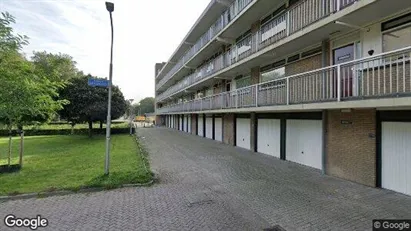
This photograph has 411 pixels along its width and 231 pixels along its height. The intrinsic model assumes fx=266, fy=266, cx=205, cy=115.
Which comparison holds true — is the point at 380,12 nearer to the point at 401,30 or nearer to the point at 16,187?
the point at 401,30

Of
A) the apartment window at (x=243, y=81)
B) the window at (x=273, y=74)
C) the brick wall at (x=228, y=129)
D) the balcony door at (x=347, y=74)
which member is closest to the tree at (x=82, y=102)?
the brick wall at (x=228, y=129)

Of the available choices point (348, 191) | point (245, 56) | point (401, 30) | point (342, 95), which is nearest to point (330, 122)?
point (342, 95)

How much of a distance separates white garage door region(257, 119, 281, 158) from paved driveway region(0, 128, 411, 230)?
12.4 feet

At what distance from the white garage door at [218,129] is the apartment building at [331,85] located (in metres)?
4.27

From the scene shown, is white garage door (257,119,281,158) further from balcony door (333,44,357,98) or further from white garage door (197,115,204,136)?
white garage door (197,115,204,136)

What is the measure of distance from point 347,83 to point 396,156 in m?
2.41

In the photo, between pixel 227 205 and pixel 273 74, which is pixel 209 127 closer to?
pixel 273 74

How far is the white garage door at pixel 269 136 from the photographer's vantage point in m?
13.2

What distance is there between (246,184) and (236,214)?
2.59 m

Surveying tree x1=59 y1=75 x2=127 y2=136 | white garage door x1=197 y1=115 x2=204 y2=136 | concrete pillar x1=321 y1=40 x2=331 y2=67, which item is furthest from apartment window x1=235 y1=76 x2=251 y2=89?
tree x1=59 y1=75 x2=127 y2=136

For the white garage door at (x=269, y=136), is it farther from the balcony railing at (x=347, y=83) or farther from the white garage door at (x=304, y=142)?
the balcony railing at (x=347, y=83)

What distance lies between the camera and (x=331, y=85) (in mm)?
8250

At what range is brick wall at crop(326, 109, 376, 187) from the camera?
798 cm

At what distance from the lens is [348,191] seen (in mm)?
7559
